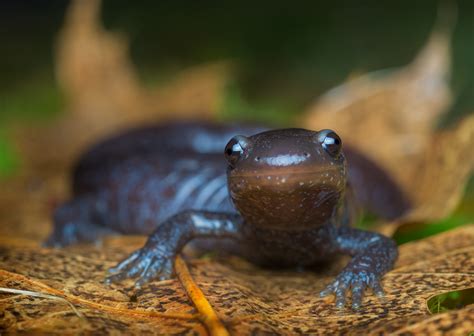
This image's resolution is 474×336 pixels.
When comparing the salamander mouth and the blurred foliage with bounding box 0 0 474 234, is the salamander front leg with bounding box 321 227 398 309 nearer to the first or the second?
the salamander mouth

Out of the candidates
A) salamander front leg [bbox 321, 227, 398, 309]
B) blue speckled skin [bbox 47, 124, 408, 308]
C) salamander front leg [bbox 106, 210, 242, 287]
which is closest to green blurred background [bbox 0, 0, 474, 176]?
blue speckled skin [bbox 47, 124, 408, 308]

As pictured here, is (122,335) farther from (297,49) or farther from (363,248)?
(297,49)

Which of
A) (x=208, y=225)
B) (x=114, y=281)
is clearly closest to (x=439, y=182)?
(x=208, y=225)

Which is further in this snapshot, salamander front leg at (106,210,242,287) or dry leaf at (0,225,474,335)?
salamander front leg at (106,210,242,287)

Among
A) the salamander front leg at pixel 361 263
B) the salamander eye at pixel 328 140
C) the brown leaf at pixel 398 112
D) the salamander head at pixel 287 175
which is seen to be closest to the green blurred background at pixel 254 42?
the brown leaf at pixel 398 112

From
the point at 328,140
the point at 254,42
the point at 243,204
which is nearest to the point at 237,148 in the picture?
the point at 243,204

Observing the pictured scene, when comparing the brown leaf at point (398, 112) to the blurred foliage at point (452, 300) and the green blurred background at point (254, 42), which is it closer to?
the green blurred background at point (254, 42)
